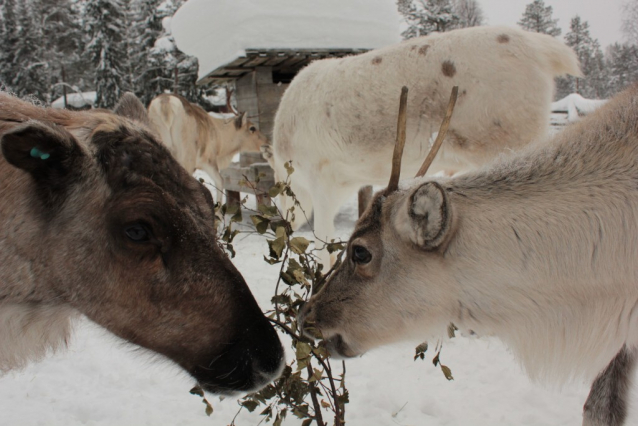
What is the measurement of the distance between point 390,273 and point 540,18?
60262mm

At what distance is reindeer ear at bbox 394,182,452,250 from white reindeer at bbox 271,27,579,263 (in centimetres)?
191

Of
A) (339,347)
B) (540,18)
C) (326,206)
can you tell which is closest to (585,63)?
(540,18)

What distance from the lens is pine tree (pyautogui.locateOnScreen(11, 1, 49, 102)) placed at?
37812 millimetres

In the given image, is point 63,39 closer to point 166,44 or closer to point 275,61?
point 166,44

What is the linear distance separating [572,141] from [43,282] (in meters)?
2.63

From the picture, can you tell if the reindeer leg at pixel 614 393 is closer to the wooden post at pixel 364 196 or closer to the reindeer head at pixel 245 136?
the wooden post at pixel 364 196

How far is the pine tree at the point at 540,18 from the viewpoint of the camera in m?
53.0

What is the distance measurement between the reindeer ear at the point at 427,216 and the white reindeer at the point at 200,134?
8.83 m

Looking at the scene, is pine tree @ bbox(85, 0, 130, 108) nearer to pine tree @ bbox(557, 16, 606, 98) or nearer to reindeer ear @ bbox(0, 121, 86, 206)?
reindeer ear @ bbox(0, 121, 86, 206)

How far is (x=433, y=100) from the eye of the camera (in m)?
4.62

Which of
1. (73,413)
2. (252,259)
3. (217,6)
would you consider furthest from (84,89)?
(73,413)

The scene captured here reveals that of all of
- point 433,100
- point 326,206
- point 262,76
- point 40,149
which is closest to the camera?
point 40,149

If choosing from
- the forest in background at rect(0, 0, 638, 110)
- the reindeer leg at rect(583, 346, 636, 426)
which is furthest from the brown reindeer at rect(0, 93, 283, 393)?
the forest in background at rect(0, 0, 638, 110)

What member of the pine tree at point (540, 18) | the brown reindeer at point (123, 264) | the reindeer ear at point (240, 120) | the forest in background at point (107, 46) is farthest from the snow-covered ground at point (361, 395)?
the pine tree at point (540, 18)
